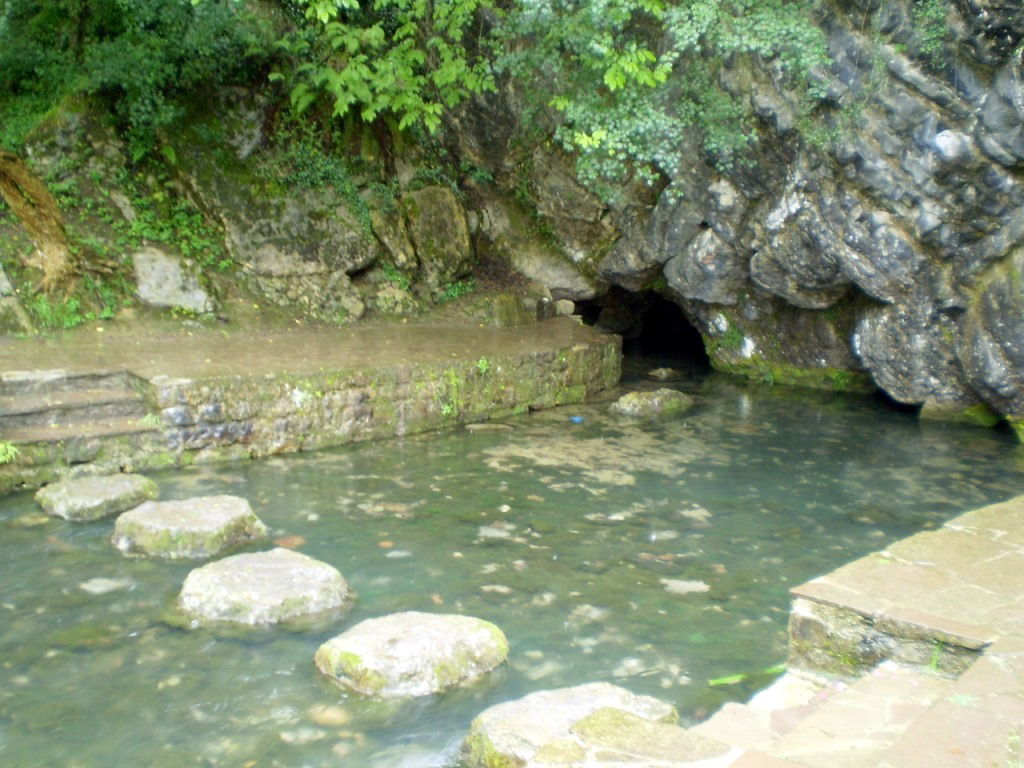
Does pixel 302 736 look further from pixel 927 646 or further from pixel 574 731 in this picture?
pixel 927 646

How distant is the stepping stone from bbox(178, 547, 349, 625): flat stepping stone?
6.21 meters

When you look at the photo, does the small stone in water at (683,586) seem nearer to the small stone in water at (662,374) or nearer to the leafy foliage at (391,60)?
the leafy foliage at (391,60)

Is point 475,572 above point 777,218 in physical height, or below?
below

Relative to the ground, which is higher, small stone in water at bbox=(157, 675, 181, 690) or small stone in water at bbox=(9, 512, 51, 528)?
small stone in water at bbox=(9, 512, 51, 528)

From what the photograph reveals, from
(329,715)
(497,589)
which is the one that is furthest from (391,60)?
(329,715)

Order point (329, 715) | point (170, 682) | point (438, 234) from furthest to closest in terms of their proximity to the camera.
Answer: point (438, 234) < point (170, 682) < point (329, 715)

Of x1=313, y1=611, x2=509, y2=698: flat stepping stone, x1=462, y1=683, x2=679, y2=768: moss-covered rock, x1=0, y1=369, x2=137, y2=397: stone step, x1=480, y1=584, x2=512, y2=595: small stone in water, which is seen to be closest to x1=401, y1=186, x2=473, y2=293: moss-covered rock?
x1=0, y1=369, x2=137, y2=397: stone step

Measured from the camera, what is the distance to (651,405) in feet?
36.3

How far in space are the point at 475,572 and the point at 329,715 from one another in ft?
6.02

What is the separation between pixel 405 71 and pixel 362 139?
9.67ft

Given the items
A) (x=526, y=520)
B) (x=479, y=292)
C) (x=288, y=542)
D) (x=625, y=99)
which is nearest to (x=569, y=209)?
(x=479, y=292)

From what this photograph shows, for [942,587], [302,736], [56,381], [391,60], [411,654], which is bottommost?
[302,736]

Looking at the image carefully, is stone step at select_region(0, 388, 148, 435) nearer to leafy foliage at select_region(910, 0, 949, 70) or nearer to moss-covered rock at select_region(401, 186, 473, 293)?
moss-covered rock at select_region(401, 186, 473, 293)

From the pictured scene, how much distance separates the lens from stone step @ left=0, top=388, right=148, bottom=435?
723cm
